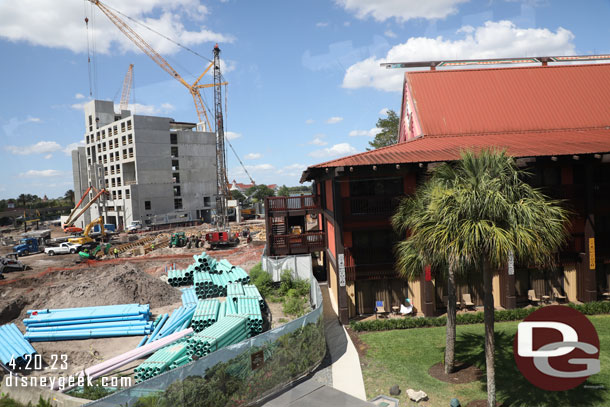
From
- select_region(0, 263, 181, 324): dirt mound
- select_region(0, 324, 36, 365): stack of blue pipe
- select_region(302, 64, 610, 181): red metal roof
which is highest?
select_region(302, 64, 610, 181): red metal roof

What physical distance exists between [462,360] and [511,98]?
21164mm

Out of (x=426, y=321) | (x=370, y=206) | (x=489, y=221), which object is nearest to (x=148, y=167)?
(x=370, y=206)

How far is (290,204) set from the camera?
102 feet

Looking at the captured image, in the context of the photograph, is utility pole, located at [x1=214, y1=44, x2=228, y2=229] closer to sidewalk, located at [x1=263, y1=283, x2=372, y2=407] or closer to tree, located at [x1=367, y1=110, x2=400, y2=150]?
tree, located at [x1=367, y1=110, x2=400, y2=150]

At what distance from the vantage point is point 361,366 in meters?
16.2

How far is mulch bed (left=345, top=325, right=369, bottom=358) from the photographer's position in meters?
17.6

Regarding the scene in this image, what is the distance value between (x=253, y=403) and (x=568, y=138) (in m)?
24.2

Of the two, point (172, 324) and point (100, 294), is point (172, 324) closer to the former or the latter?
point (172, 324)

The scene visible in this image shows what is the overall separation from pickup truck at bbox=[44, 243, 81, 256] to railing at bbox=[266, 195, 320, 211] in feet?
129

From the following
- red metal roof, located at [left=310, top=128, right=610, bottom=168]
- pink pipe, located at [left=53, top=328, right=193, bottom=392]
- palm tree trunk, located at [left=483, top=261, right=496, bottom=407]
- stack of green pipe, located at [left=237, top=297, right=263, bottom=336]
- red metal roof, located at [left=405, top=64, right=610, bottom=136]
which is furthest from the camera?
red metal roof, located at [left=405, top=64, right=610, bottom=136]

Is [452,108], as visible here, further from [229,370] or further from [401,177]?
[229,370]

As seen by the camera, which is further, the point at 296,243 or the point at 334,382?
the point at 296,243

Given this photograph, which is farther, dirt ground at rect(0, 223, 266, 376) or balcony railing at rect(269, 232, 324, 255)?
balcony railing at rect(269, 232, 324, 255)

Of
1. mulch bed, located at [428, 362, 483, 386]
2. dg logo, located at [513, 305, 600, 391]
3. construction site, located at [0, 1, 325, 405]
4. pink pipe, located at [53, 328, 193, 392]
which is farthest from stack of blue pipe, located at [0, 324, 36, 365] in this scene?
dg logo, located at [513, 305, 600, 391]
